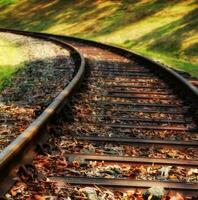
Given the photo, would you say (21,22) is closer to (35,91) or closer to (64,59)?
(64,59)

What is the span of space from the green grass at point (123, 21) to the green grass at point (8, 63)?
512cm

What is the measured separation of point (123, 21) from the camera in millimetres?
30031

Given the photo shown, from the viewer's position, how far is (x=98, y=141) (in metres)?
5.72

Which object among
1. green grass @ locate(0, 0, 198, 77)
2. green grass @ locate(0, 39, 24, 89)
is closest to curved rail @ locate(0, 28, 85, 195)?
green grass @ locate(0, 39, 24, 89)

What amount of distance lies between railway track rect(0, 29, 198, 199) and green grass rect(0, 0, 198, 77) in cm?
808

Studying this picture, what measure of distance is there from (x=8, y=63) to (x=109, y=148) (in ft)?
30.3

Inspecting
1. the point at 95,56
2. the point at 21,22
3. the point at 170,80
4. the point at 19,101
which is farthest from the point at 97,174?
the point at 21,22

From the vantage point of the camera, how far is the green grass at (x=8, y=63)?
11.5 meters

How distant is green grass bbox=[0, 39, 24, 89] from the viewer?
1146cm

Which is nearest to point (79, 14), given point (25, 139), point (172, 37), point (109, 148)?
point (172, 37)

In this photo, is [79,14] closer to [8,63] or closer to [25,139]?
[8,63]

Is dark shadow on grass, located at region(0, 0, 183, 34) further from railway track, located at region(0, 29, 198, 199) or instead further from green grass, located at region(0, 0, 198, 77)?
railway track, located at region(0, 29, 198, 199)

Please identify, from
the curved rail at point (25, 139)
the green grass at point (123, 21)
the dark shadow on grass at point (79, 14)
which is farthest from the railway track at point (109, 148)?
the dark shadow on grass at point (79, 14)

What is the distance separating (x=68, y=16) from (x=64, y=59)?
19448mm
